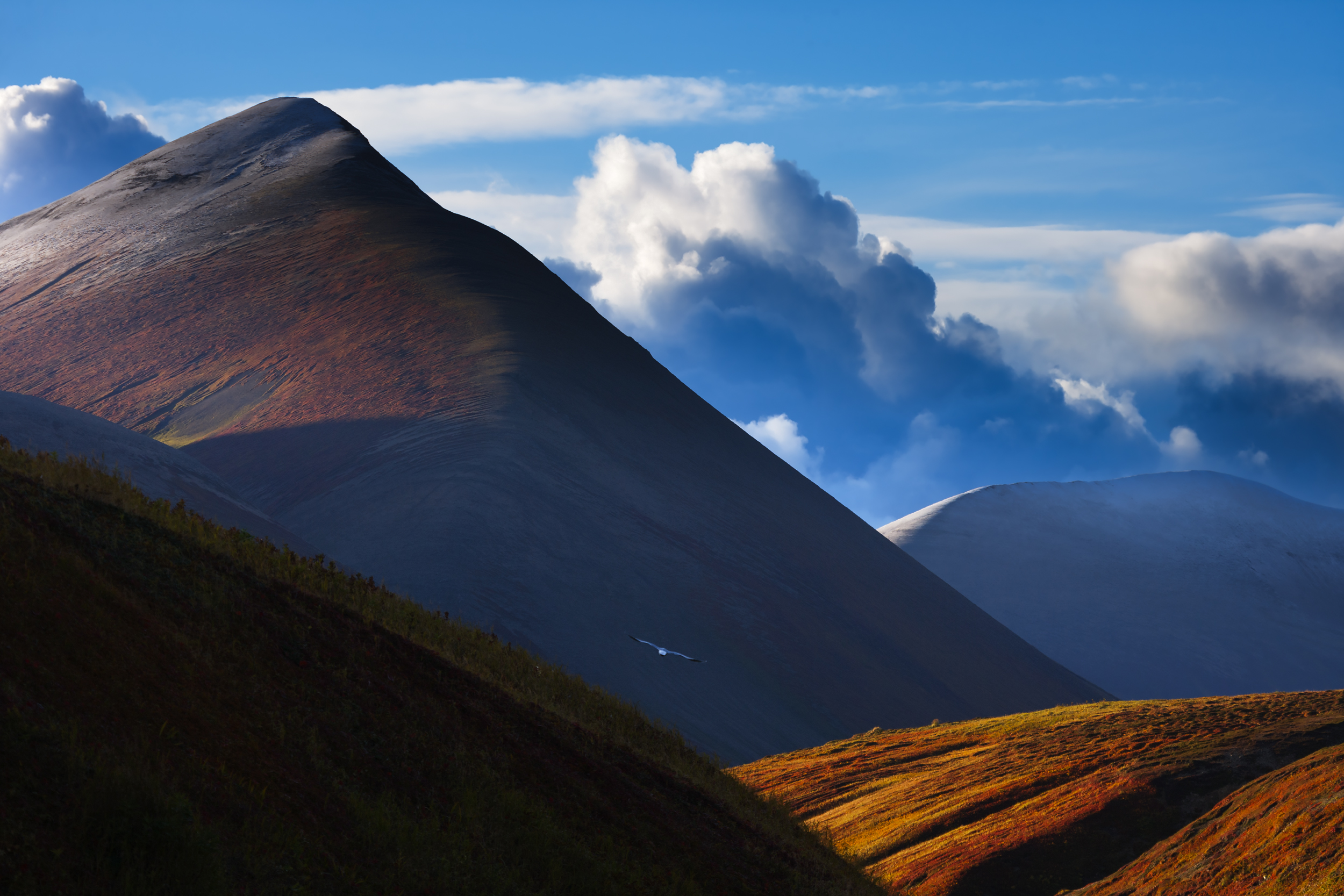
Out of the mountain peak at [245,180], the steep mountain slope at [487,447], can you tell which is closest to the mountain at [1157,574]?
the steep mountain slope at [487,447]

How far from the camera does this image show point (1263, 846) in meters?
15.2

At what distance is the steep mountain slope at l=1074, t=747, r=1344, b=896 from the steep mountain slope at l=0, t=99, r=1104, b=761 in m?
20.0

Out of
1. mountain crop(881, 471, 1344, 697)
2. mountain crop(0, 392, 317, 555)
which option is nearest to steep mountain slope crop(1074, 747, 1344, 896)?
mountain crop(0, 392, 317, 555)

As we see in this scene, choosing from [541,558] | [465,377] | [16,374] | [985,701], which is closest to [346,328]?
[465,377]

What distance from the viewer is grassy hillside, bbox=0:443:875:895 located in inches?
235

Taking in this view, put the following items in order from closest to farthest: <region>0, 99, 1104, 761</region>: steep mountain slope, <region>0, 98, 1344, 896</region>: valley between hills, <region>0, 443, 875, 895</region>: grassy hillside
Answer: <region>0, 443, 875, 895</region>: grassy hillside → <region>0, 98, 1344, 896</region>: valley between hills → <region>0, 99, 1104, 761</region>: steep mountain slope

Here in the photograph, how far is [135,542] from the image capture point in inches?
369

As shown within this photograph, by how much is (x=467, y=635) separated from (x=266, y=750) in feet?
24.3

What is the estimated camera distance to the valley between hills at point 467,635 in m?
7.21

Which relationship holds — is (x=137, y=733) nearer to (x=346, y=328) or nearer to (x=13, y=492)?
(x=13, y=492)

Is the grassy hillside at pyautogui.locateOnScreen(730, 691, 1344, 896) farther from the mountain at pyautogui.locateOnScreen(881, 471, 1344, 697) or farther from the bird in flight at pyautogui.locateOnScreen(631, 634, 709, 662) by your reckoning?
the mountain at pyautogui.locateOnScreen(881, 471, 1344, 697)

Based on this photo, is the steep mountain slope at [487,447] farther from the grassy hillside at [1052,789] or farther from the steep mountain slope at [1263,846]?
the steep mountain slope at [1263,846]

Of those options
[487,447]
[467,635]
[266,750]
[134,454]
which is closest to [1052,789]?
[467,635]

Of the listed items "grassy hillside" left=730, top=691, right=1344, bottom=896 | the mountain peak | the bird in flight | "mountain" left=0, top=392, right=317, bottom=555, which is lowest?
"grassy hillside" left=730, top=691, right=1344, bottom=896
